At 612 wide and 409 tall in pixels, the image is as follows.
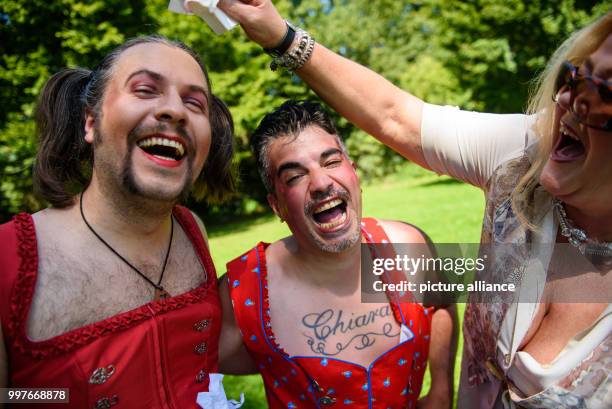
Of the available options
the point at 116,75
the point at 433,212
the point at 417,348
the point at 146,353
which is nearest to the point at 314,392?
the point at 417,348

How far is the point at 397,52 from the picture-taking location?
93.7ft

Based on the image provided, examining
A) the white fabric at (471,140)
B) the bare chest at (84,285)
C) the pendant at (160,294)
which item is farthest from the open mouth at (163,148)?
the white fabric at (471,140)

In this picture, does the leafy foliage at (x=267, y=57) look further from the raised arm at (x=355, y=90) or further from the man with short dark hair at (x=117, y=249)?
the man with short dark hair at (x=117, y=249)

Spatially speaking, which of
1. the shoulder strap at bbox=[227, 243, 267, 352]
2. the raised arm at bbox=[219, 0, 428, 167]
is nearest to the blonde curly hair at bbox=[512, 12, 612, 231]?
the raised arm at bbox=[219, 0, 428, 167]

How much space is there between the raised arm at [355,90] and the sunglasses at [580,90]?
0.65 metres

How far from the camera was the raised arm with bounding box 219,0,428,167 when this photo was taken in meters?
2.14

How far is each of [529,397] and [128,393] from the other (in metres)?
1.52

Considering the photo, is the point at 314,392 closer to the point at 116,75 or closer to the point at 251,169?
the point at 116,75

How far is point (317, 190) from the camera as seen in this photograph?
2338 mm

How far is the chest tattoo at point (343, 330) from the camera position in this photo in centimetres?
230

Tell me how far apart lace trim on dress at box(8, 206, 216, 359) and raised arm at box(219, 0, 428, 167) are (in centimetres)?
120

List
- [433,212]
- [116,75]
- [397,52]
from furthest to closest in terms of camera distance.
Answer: [397,52], [433,212], [116,75]

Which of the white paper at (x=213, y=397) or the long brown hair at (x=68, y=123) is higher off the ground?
the long brown hair at (x=68, y=123)

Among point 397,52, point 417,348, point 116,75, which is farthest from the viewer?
point 397,52
